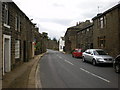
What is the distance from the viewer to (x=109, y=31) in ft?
67.4

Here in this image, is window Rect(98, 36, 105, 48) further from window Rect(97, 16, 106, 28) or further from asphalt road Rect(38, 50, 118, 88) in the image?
asphalt road Rect(38, 50, 118, 88)

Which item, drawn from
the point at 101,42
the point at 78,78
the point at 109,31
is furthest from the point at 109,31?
the point at 78,78

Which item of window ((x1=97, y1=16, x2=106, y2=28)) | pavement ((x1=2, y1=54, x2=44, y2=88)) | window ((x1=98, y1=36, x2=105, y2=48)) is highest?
window ((x1=97, y1=16, x2=106, y2=28))

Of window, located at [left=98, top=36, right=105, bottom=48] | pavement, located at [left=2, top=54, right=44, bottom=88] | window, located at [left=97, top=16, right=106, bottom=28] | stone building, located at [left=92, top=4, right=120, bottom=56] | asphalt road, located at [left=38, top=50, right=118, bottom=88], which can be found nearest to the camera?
pavement, located at [left=2, top=54, right=44, bottom=88]

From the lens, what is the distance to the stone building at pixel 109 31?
18.5m

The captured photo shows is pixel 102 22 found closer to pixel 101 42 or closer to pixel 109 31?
pixel 109 31

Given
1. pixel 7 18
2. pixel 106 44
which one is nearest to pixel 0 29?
pixel 7 18

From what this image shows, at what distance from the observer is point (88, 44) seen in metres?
31.3

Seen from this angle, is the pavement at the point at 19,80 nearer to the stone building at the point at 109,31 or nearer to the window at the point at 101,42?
the stone building at the point at 109,31

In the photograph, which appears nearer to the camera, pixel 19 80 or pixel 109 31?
pixel 19 80

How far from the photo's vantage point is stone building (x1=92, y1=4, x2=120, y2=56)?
18.5 m

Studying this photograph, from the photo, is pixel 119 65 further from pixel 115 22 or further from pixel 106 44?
pixel 106 44

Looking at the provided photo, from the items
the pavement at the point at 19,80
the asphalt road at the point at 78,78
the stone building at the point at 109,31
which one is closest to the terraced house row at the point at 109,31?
the stone building at the point at 109,31

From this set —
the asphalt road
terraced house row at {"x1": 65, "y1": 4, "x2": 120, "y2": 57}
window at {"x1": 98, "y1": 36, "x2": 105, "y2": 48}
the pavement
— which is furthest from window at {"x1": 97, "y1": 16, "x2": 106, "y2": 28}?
the pavement
